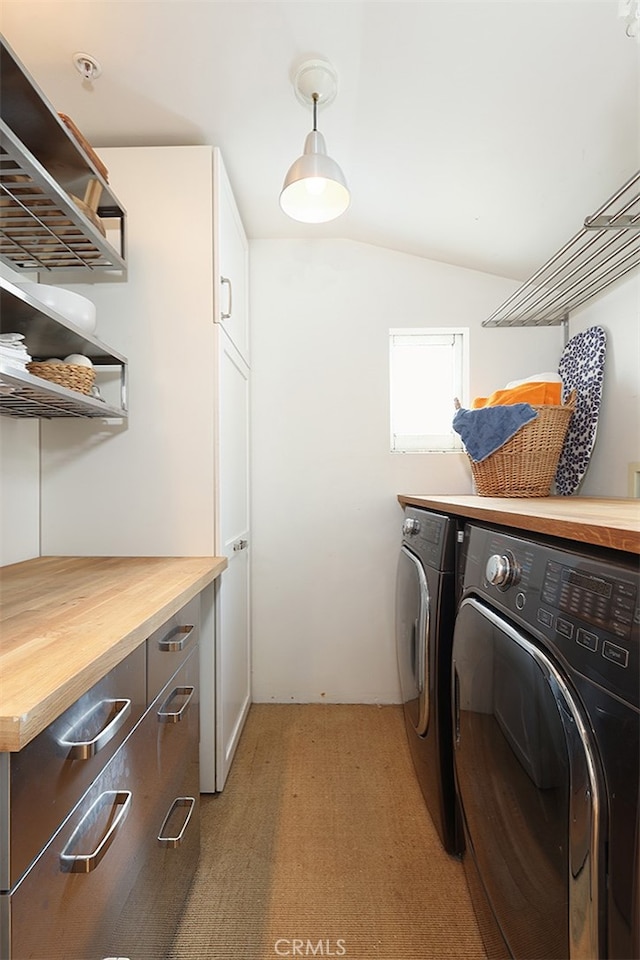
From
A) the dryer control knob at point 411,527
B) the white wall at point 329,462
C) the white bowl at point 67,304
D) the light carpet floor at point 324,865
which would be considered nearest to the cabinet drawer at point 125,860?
the light carpet floor at point 324,865

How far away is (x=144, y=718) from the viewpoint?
0.89 meters

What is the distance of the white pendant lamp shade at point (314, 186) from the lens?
1.32 metres

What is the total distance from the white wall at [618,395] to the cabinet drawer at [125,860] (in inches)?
62.1

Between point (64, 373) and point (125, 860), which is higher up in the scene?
point (64, 373)

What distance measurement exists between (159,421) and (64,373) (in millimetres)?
394

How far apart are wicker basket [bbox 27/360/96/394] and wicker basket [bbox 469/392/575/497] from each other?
1.29 meters

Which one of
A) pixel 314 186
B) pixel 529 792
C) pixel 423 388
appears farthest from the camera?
pixel 423 388

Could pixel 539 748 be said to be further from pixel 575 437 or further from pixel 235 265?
pixel 235 265

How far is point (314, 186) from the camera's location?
1407 millimetres

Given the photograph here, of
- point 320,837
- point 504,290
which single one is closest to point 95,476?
point 320,837

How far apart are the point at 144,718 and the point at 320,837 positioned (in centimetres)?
92

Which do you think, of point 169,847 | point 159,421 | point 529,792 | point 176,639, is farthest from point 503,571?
point 159,421

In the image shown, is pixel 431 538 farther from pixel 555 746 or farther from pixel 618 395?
pixel 618 395

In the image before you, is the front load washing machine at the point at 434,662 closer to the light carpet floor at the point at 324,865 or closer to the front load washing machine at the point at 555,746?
the light carpet floor at the point at 324,865
